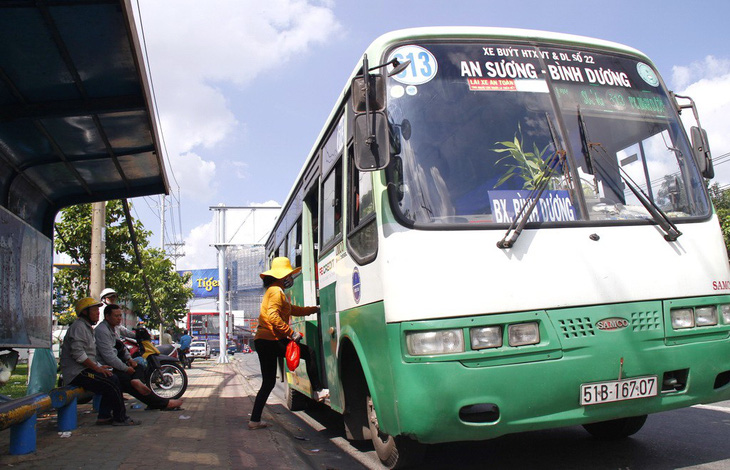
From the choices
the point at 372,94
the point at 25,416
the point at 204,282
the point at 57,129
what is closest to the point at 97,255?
the point at 57,129

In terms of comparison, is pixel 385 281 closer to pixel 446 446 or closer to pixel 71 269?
pixel 446 446

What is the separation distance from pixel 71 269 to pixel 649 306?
16.0m

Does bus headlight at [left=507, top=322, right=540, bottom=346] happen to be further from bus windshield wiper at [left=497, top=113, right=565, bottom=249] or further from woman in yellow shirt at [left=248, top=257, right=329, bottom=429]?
woman in yellow shirt at [left=248, top=257, right=329, bottom=429]

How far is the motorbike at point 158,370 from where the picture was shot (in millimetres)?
10664

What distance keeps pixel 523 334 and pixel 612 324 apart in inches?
24.3

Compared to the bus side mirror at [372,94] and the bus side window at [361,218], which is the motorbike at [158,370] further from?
the bus side mirror at [372,94]

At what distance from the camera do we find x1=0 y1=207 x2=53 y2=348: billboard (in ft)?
22.6

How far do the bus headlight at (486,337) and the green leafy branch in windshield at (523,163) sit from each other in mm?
1009

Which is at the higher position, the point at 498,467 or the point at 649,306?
the point at 649,306

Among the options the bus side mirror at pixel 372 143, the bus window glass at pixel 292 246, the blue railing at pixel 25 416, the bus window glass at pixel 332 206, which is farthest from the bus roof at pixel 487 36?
the bus window glass at pixel 292 246

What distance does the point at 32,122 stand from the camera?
22.1 feet

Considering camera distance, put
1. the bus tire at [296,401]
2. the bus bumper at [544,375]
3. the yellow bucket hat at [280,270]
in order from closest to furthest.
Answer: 1. the bus bumper at [544,375]
2. the yellow bucket hat at [280,270]
3. the bus tire at [296,401]

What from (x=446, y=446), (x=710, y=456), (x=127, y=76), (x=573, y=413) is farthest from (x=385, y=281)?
(x=127, y=76)

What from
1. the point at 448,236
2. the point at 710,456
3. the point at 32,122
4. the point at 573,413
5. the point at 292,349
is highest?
the point at 32,122
